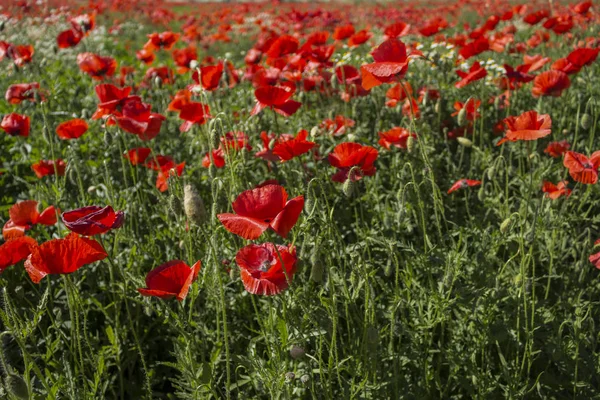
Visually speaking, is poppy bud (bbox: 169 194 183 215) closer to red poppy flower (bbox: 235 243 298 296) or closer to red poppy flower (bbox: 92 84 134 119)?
red poppy flower (bbox: 235 243 298 296)

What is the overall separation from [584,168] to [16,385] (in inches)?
80.2

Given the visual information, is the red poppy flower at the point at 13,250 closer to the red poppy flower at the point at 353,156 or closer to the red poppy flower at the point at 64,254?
the red poppy flower at the point at 64,254

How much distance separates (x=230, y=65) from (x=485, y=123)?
6.30 feet

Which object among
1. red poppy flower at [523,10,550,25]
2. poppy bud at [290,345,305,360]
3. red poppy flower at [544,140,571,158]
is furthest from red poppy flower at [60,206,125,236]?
red poppy flower at [523,10,550,25]

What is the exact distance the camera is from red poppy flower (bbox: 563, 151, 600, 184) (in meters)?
2.13

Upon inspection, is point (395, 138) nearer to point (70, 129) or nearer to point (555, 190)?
point (555, 190)

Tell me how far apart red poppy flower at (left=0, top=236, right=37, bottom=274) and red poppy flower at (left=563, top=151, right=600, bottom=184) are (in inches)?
77.0

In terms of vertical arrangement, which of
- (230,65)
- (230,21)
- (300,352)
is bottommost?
(230,21)

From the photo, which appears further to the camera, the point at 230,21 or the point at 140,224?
the point at 230,21

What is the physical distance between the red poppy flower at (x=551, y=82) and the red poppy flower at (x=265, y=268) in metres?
2.02

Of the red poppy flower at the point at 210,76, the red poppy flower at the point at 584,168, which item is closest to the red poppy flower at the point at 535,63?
the red poppy flower at the point at 584,168

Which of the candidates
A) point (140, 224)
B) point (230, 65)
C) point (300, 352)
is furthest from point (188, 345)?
point (230, 65)

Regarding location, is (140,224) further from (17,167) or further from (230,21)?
(230,21)

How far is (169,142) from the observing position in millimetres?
3881
